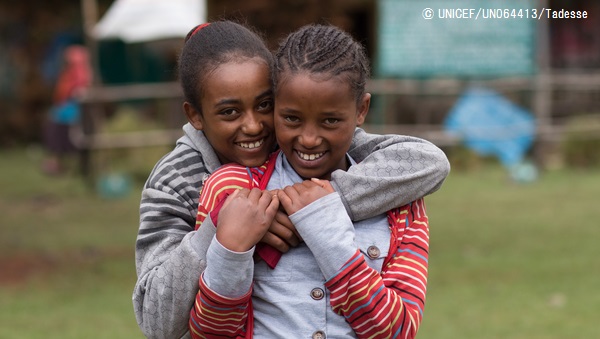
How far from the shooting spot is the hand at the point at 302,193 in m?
2.12

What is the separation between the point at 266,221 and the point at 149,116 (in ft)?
48.8

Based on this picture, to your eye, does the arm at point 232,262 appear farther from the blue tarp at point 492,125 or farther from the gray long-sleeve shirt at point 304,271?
the blue tarp at point 492,125

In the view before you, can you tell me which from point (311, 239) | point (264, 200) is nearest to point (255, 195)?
point (264, 200)

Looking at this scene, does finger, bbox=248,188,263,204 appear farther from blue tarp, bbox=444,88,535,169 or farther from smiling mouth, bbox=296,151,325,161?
blue tarp, bbox=444,88,535,169

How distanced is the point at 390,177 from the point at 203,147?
0.52 m

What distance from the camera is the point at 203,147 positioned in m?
2.44

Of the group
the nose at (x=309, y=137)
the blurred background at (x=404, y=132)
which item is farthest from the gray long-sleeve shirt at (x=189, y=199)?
the blurred background at (x=404, y=132)

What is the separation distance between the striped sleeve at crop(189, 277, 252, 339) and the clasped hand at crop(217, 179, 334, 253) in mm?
114

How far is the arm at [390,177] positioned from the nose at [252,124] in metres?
0.22

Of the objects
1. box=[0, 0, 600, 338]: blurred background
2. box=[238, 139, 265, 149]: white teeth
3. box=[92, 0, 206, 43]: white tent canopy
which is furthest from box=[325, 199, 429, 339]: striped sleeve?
box=[92, 0, 206, 43]: white tent canopy

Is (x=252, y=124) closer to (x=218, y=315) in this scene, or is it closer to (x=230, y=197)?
(x=230, y=197)

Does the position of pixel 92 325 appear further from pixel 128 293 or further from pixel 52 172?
pixel 52 172

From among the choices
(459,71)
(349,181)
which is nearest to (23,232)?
(459,71)

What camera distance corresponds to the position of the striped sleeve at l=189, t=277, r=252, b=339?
6.82ft
